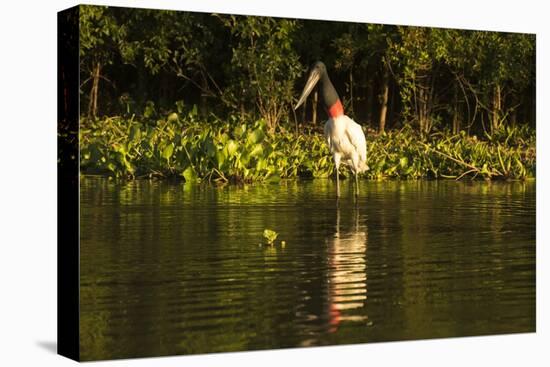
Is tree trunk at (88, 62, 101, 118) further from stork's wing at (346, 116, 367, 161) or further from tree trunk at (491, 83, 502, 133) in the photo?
tree trunk at (491, 83, 502, 133)

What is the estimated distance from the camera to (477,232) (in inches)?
313

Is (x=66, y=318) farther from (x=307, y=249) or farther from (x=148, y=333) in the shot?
(x=307, y=249)

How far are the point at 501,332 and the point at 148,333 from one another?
2129 millimetres

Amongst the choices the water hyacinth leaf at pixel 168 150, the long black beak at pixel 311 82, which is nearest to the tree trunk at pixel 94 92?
the water hyacinth leaf at pixel 168 150

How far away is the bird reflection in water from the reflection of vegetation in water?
15.6 inches

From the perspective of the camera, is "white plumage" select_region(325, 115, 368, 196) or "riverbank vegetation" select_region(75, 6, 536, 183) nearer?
"riverbank vegetation" select_region(75, 6, 536, 183)

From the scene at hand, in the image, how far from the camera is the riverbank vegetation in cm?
708

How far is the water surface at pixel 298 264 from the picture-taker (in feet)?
21.2

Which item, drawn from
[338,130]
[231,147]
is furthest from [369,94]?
[231,147]

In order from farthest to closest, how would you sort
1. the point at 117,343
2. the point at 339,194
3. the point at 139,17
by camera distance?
the point at 339,194 < the point at 139,17 < the point at 117,343

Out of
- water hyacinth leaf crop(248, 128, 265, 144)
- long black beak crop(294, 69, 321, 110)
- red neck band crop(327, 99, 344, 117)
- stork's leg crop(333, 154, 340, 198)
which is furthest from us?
stork's leg crop(333, 154, 340, 198)

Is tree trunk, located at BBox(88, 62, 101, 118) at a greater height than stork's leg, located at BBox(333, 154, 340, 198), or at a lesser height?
greater

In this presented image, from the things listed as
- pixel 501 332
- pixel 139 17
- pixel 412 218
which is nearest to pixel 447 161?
pixel 412 218

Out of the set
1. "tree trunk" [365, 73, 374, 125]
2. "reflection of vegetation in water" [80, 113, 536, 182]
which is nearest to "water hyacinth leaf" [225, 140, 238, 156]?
"reflection of vegetation in water" [80, 113, 536, 182]
